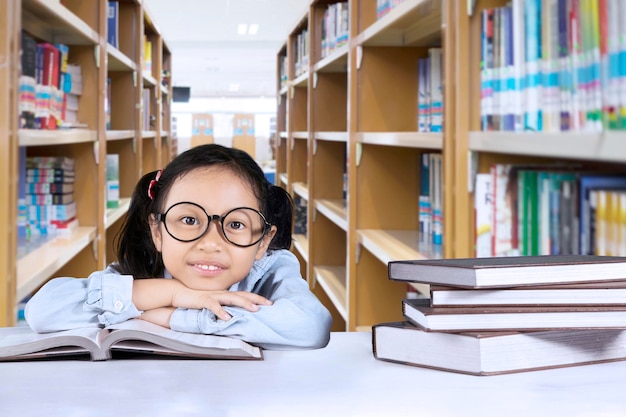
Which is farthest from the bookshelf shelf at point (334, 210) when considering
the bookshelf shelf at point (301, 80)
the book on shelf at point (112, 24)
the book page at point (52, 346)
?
the book page at point (52, 346)

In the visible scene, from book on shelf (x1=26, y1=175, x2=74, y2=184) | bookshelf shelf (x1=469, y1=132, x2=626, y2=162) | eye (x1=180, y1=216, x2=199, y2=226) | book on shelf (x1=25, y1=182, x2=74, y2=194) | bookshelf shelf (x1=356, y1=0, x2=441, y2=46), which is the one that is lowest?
eye (x1=180, y1=216, x2=199, y2=226)

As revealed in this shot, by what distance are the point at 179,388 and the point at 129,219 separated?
83 centimetres

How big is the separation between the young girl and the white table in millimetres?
202

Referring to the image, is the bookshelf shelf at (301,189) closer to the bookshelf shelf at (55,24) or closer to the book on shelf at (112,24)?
the book on shelf at (112,24)

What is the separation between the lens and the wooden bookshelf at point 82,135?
81.4 inches

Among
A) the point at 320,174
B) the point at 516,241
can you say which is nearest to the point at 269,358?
the point at 516,241

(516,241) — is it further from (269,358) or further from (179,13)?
(179,13)

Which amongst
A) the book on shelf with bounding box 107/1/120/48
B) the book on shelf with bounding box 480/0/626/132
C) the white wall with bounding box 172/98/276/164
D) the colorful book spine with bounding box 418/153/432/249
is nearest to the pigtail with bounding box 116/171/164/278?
the book on shelf with bounding box 480/0/626/132

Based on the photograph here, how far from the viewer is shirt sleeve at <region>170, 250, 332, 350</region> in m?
1.20

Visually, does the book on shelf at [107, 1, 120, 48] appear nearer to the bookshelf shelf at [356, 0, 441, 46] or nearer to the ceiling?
the ceiling

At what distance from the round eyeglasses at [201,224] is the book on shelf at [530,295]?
480 mm

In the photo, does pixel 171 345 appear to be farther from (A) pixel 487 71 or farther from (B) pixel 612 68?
(A) pixel 487 71

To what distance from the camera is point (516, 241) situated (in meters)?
1.59

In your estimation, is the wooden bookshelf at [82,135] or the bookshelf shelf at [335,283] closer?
the wooden bookshelf at [82,135]
